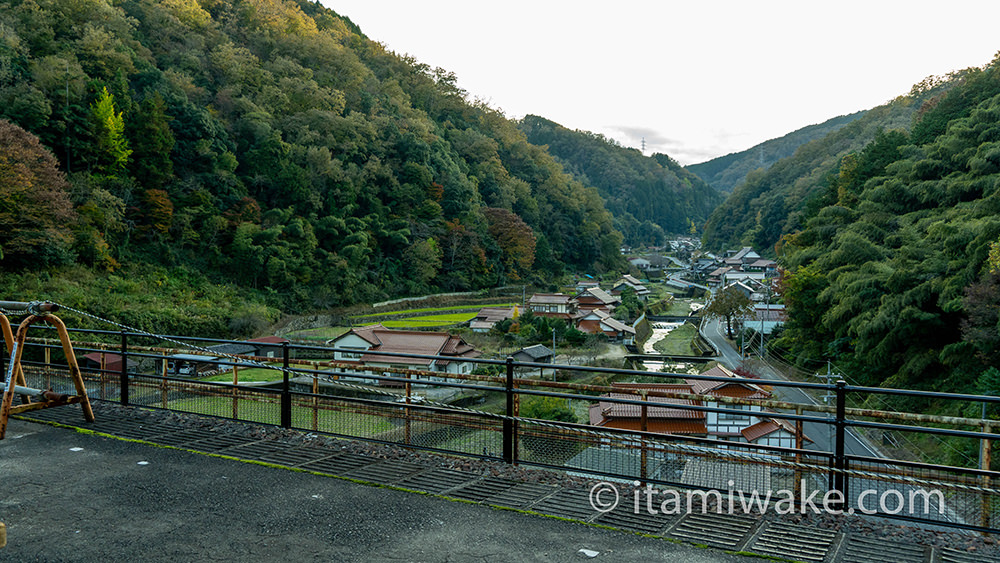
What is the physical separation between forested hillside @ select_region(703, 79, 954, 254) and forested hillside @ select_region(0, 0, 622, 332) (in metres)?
30.6

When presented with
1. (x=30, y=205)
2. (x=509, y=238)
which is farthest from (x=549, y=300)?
(x=30, y=205)

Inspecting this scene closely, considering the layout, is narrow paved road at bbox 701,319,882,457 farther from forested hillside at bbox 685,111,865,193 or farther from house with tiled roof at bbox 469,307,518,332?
forested hillside at bbox 685,111,865,193

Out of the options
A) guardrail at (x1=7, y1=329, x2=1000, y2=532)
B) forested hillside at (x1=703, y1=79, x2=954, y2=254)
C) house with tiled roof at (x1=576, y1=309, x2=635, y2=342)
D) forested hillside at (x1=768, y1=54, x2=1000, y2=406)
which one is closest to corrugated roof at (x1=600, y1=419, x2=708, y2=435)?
forested hillside at (x1=768, y1=54, x2=1000, y2=406)

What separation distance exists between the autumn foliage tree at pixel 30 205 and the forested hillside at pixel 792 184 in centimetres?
5733

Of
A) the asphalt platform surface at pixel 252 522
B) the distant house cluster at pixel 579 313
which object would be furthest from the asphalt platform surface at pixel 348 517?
the distant house cluster at pixel 579 313

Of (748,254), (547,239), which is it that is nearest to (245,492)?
(547,239)

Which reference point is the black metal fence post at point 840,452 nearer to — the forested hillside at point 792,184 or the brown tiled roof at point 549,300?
the brown tiled roof at point 549,300

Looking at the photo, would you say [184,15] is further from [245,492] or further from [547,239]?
[245,492]

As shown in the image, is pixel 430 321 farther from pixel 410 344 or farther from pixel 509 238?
pixel 509 238

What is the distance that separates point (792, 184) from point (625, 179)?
5069cm

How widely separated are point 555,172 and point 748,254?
81.0ft

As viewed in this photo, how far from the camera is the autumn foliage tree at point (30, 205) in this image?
23516 mm

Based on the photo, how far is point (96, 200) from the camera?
29359 millimetres

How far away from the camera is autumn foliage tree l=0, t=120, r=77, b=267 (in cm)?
2352
